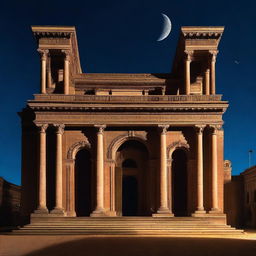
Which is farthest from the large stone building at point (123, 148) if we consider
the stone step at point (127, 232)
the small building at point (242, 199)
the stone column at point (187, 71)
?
the small building at point (242, 199)

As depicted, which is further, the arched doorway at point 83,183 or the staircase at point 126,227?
the arched doorway at point 83,183

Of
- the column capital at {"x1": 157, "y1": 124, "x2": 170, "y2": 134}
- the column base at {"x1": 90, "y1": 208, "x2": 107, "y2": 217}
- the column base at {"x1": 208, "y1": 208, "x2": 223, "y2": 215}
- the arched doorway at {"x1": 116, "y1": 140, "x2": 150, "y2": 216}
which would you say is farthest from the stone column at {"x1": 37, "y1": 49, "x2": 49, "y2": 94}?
the column base at {"x1": 208, "y1": 208, "x2": 223, "y2": 215}

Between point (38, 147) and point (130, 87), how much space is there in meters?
11.5

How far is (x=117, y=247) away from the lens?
1762cm

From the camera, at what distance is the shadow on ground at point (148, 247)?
16.1m

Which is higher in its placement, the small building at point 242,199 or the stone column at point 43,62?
the stone column at point 43,62

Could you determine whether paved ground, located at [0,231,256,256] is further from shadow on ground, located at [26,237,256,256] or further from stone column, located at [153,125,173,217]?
stone column, located at [153,125,173,217]

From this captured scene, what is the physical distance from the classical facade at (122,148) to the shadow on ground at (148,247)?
7.79 meters

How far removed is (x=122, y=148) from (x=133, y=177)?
3.00 m

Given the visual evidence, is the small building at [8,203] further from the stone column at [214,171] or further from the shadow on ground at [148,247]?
the stone column at [214,171]

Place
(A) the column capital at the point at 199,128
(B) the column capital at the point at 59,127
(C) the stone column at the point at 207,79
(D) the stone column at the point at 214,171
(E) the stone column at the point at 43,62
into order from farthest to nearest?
(C) the stone column at the point at 207,79 → (E) the stone column at the point at 43,62 → (A) the column capital at the point at 199,128 → (B) the column capital at the point at 59,127 → (D) the stone column at the point at 214,171

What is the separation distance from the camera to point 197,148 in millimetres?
28453

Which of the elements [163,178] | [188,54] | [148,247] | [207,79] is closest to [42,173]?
[163,178]

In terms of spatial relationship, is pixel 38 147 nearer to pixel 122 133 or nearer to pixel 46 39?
pixel 122 133
